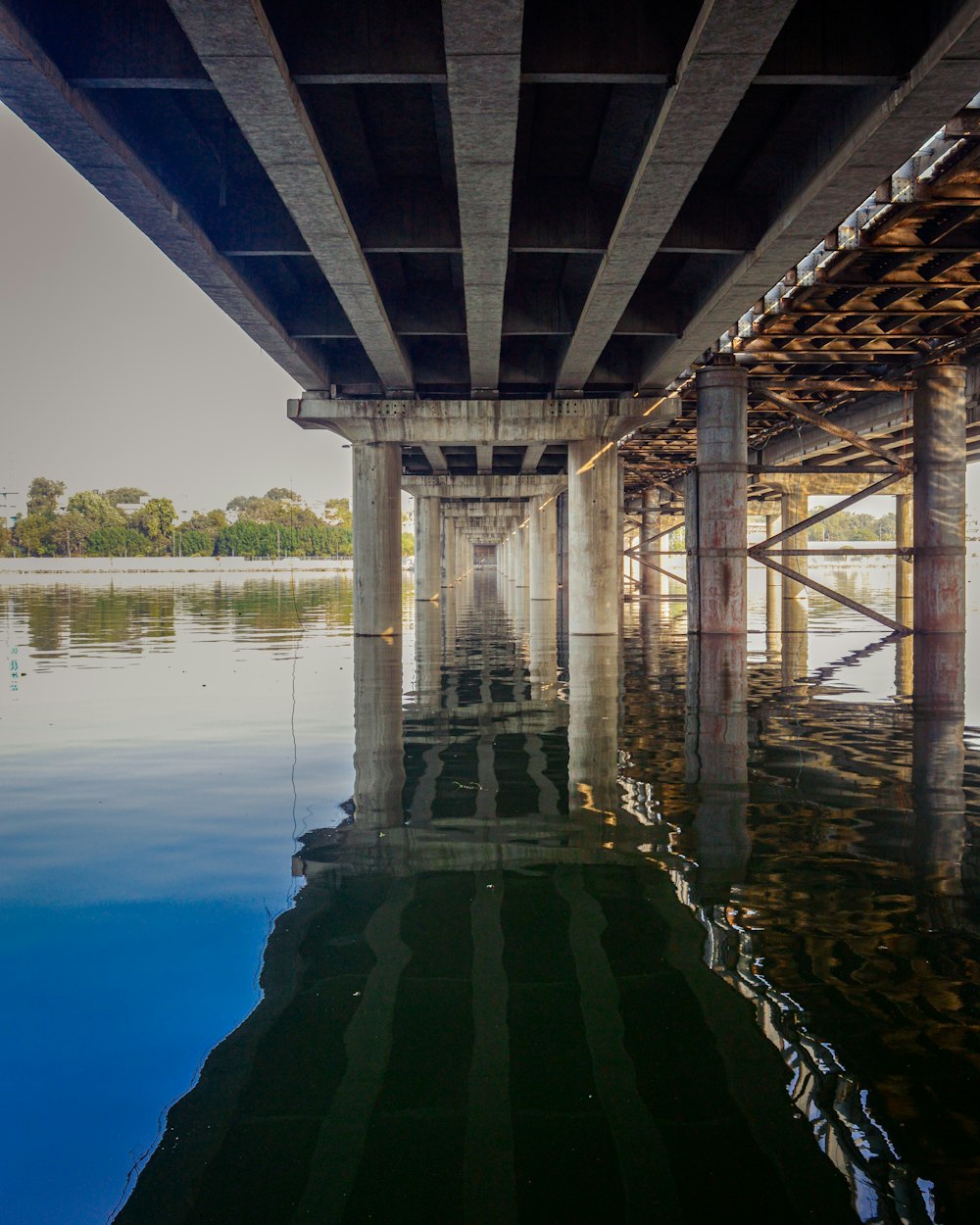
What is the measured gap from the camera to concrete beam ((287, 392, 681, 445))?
81.6 ft

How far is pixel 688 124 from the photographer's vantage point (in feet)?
32.9

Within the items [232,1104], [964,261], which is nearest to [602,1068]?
[232,1104]

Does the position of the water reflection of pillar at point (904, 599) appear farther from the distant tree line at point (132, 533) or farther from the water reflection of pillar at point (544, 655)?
the distant tree line at point (132, 533)

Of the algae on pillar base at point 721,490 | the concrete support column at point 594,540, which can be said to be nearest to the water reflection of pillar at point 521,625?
the concrete support column at point 594,540

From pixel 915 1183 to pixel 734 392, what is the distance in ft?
69.8

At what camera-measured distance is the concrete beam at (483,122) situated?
8070 millimetres

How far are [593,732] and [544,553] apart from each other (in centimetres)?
3900

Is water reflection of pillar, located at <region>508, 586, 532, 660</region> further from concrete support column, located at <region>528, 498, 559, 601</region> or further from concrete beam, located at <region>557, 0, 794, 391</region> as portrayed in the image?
concrete beam, located at <region>557, 0, 794, 391</region>

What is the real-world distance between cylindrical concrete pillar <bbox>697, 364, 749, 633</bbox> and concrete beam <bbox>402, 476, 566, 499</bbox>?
2279cm

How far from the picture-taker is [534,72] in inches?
361

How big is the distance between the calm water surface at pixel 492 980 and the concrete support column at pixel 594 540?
51.2 feet

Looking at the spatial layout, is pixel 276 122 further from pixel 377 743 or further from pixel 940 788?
pixel 940 788

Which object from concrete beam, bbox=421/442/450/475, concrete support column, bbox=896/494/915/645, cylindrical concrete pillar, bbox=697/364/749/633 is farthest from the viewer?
concrete beam, bbox=421/442/450/475

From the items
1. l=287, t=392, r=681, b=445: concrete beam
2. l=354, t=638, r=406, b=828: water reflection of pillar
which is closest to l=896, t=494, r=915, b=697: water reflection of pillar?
l=354, t=638, r=406, b=828: water reflection of pillar
